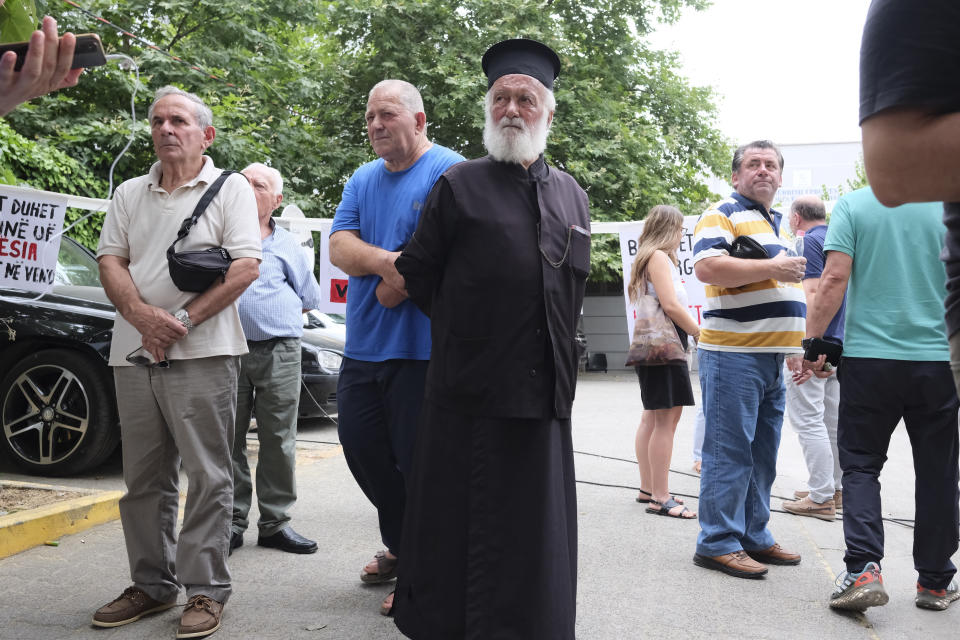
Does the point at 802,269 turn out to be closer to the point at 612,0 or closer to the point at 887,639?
the point at 887,639

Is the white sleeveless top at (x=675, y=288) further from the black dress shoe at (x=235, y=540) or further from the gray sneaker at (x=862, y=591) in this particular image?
the black dress shoe at (x=235, y=540)

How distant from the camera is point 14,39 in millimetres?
2625

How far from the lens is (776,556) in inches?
184

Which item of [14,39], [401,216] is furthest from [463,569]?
[14,39]

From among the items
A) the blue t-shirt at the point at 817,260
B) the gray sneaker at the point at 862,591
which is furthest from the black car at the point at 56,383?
the blue t-shirt at the point at 817,260

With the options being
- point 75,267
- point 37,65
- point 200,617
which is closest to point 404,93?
point 37,65

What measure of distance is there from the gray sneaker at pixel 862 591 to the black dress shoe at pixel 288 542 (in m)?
2.68

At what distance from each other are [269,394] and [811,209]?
4150mm

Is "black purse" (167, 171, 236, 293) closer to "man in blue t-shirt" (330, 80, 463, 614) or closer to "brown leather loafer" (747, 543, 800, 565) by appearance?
"man in blue t-shirt" (330, 80, 463, 614)

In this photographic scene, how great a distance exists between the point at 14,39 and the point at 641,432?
4.58 metres

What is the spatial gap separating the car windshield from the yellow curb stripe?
2226mm

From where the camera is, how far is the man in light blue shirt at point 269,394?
4738mm

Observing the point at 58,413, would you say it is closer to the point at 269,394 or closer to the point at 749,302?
the point at 269,394

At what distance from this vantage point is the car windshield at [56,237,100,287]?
6781 mm
